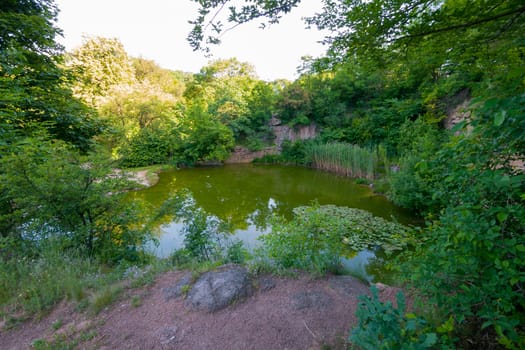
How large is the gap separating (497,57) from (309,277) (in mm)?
2333

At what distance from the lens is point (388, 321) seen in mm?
925

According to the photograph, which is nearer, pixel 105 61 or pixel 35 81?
pixel 35 81

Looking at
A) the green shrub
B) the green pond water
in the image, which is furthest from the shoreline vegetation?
the green pond water

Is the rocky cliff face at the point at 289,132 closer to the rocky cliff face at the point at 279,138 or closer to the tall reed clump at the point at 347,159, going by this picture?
the rocky cliff face at the point at 279,138

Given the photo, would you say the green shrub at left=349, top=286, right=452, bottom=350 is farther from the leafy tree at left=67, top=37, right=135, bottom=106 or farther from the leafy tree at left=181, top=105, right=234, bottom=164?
the leafy tree at left=67, top=37, right=135, bottom=106

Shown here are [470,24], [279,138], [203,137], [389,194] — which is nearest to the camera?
[470,24]

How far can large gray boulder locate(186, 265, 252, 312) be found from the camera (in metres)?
1.97

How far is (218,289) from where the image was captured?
2.09 meters

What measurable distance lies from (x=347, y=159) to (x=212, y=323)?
32.9ft

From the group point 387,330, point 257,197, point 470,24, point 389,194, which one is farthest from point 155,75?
point 387,330

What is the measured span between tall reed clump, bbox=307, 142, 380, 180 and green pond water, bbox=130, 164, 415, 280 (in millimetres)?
513

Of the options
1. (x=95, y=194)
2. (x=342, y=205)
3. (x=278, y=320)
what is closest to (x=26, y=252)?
(x=95, y=194)

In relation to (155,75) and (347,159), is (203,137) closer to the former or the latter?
(347,159)

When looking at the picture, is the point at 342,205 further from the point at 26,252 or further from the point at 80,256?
the point at 26,252
